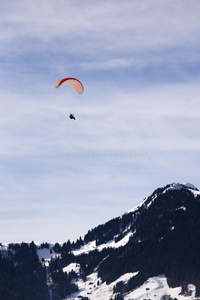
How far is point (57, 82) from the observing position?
159 meters

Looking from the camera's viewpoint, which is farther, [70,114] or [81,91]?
[81,91]

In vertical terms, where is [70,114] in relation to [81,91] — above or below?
below

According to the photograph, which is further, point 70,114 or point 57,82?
point 57,82

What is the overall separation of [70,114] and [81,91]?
15.7m

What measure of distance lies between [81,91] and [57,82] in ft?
27.4

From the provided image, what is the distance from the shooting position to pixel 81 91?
160m

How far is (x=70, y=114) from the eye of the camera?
148m

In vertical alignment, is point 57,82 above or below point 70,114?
above

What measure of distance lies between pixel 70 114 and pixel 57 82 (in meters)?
16.8
